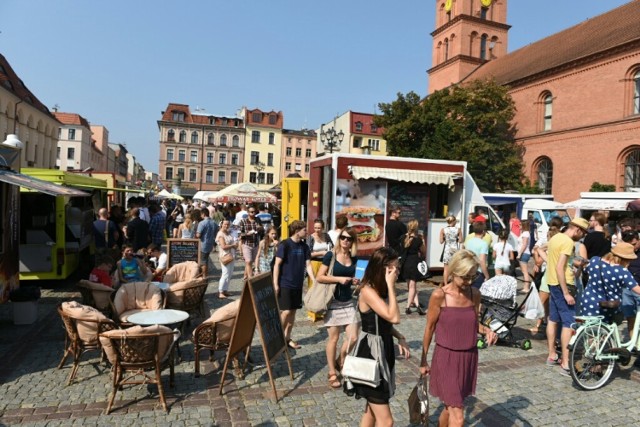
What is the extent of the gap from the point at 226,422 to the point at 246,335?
1.12 metres

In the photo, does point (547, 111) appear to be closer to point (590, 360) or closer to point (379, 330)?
point (590, 360)

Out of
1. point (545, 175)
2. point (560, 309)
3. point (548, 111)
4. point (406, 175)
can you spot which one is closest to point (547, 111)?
point (548, 111)

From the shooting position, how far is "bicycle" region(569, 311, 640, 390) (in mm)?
5227

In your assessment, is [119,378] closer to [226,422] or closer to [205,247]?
[226,422]

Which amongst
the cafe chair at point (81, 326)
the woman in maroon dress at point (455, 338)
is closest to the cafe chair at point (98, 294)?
the cafe chair at point (81, 326)

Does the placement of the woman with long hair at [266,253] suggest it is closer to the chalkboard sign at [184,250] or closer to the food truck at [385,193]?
the chalkboard sign at [184,250]

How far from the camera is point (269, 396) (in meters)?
4.80

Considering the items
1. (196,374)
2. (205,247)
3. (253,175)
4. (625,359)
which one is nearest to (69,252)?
(205,247)

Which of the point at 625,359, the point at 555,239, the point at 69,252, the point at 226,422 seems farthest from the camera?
the point at 69,252

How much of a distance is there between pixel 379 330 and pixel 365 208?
7.98 meters

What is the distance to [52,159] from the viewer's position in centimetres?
4891

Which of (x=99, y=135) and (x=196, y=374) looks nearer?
(x=196, y=374)

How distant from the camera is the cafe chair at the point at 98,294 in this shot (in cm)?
631

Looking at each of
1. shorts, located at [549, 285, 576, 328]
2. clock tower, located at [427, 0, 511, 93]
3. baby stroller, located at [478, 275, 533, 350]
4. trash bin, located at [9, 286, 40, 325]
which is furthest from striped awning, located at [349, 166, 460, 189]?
clock tower, located at [427, 0, 511, 93]
